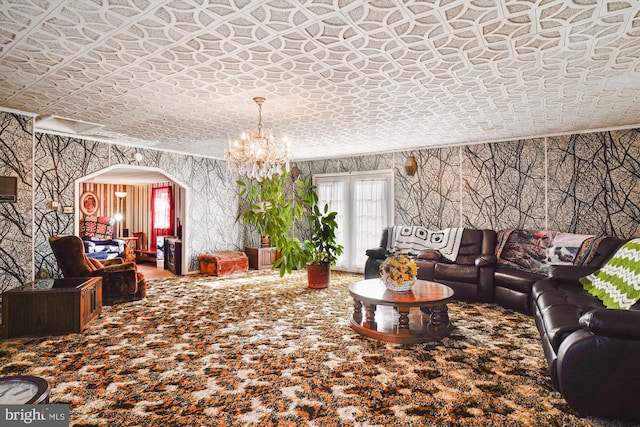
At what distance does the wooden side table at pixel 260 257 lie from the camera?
327 inches

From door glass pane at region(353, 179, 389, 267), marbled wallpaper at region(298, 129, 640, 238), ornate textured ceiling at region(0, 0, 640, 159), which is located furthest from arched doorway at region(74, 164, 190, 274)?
marbled wallpaper at region(298, 129, 640, 238)

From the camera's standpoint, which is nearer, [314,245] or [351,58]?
[351,58]

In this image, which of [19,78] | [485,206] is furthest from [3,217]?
[485,206]

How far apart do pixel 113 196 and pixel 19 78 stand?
9375 mm

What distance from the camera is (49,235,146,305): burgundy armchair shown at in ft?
15.3

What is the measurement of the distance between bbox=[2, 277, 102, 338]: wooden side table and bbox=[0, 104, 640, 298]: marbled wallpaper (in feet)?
2.88

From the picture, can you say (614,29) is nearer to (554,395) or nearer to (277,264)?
(554,395)

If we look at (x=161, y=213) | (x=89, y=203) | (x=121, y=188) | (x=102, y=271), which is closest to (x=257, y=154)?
(x=102, y=271)

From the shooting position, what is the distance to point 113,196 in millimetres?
11820

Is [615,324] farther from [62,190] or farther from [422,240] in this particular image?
[62,190]

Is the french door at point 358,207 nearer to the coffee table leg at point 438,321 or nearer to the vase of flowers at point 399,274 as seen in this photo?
the vase of flowers at point 399,274

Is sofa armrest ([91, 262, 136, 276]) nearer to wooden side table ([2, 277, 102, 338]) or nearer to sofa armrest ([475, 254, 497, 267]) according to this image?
wooden side table ([2, 277, 102, 338])

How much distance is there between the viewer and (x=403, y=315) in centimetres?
369

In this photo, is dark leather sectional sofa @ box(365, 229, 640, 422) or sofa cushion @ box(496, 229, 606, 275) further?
sofa cushion @ box(496, 229, 606, 275)
